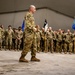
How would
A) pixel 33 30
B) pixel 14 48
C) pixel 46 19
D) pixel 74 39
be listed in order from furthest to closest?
pixel 46 19, pixel 14 48, pixel 74 39, pixel 33 30

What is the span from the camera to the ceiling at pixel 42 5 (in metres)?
19.1

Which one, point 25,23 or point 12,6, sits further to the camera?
point 12,6

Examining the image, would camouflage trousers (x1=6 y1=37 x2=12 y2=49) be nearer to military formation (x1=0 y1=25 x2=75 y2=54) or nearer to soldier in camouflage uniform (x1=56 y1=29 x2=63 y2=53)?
military formation (x1=0 y1=25 x2=75 y2=54)

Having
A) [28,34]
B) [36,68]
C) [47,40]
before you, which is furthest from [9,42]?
[36,68]

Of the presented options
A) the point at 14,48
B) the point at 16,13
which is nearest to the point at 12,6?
the point at 16,13

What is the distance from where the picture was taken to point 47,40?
48.9 ft

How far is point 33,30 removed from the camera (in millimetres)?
8000

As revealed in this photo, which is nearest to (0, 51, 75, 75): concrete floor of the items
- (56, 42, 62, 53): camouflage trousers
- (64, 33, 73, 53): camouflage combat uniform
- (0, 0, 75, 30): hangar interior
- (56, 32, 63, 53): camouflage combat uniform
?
(64, 33, 73, 53): camouflage combat uniform

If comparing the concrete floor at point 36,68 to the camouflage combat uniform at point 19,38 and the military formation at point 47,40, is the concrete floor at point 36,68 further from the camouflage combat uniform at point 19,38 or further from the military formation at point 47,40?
the camouflage combat uniform at point 19,38

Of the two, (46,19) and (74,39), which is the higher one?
(46,19)

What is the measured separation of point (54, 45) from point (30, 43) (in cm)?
750

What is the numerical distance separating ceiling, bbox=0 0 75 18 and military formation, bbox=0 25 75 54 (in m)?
4.25

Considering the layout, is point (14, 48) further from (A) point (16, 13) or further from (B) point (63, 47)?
(A) point (16, 13)

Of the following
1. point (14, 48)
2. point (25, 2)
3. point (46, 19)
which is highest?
point (25, 2)
